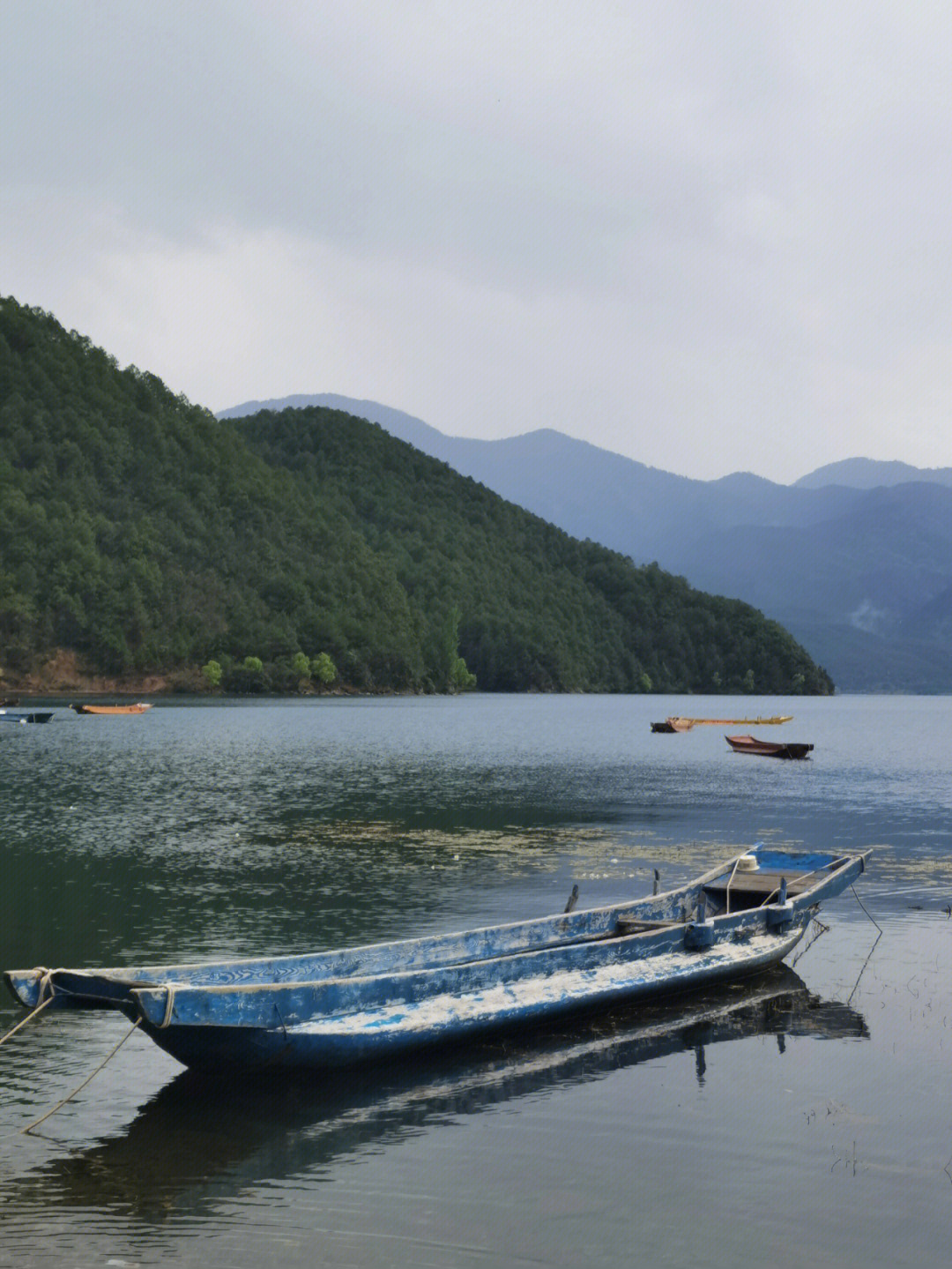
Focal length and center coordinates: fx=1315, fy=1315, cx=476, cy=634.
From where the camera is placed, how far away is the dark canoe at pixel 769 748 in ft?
327

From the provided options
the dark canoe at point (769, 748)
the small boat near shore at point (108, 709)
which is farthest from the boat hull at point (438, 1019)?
the small boat near shore at point (108, 709)

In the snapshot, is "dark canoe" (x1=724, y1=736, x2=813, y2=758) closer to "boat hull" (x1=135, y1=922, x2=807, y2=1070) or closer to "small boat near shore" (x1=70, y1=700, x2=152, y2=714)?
"small boat near shore" (x1=70, y1=700, x2=152, y2=714)

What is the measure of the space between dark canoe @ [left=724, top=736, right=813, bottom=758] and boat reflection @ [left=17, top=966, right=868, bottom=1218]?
79744 mm

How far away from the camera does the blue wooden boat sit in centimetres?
1582

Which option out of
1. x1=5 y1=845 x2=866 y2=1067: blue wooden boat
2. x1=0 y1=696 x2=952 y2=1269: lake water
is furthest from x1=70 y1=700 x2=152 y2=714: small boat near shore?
x1=5 y1=845 x2=866 y2=1067: blue wooden boat

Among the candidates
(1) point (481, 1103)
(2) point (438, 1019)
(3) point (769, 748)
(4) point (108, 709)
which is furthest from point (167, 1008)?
(4) point (108, 709)

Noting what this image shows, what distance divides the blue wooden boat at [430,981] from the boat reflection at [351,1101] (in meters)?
0.43

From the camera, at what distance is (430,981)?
18.5m

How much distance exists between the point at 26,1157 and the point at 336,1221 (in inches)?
151

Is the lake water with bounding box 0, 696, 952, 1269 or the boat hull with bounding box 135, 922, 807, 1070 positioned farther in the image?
the boat hull with bounding box 135, 922, 807, 1070

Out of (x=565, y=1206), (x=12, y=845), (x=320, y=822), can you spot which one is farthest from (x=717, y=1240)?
(x=320, y=822)

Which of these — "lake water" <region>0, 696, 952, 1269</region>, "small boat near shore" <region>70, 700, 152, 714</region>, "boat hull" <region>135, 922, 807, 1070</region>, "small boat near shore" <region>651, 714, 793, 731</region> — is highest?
"small boat near shore" <region>70, 700, 152, 714</region>

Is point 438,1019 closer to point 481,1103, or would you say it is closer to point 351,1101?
point 481,1103

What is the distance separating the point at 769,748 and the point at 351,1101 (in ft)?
295
